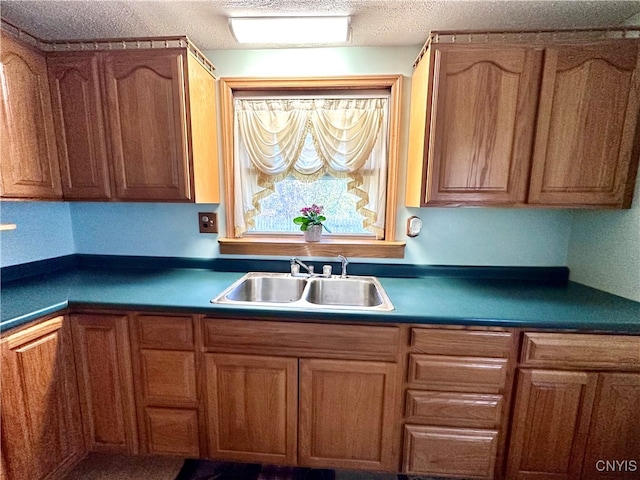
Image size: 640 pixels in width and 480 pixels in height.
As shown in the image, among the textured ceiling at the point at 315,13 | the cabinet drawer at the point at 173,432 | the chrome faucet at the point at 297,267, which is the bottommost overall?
the cabinet drawer at the point at 173,432

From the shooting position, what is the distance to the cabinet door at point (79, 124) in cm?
135

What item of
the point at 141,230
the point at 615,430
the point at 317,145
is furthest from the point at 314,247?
the point at 615,430

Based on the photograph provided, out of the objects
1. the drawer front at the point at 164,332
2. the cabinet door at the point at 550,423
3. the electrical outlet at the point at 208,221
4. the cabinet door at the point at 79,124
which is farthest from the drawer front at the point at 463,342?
the cabinet door at the point at 79,124

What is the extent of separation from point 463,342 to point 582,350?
0.47m

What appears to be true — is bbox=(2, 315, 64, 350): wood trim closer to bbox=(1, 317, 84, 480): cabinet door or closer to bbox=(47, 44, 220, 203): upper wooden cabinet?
bbox=(1, 317, 84, 480): cabinet door

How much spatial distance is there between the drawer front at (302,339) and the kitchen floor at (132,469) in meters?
0.70

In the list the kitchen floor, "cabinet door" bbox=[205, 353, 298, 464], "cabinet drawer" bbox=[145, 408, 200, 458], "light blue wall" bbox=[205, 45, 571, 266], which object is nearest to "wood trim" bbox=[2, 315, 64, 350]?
"cabinet drawer" bbox=[145, 408, 200, 458]

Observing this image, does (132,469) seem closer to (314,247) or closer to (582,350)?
(314,247)

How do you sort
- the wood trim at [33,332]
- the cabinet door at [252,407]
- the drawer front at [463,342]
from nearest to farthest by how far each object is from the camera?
the wood trim at [33,332], the drawer front at [463,342], the cabinet door at [252,407]

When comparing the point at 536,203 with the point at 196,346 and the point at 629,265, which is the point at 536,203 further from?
the point at 196,346

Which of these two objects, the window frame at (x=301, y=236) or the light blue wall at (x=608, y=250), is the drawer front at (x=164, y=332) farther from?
the light blue wall at (x=608, y=250)

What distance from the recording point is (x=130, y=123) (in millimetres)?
1384

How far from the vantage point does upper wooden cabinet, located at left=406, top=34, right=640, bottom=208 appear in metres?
1.22

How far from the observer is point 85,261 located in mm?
1811
